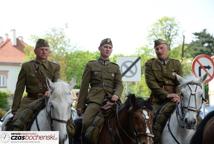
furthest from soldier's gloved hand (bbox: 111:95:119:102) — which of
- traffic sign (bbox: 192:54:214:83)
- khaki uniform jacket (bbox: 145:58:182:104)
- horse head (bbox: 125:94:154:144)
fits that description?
traffic sign (bbox: 192:54:214:83)

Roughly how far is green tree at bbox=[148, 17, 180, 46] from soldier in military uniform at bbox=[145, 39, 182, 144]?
55.6 meters

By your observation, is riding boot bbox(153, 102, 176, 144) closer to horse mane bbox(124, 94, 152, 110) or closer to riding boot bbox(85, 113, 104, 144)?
riding boot bbox(85, 113, 104, 144)

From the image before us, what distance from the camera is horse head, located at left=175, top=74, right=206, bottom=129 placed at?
34.9 ft

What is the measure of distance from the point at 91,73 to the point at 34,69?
122cm

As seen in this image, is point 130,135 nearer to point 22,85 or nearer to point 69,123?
point 69,123

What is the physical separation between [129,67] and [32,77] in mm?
4469

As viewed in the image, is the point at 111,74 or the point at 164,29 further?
the point at 164,29

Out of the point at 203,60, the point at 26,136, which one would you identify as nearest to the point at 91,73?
the point at 26,136

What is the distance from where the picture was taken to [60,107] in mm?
9883

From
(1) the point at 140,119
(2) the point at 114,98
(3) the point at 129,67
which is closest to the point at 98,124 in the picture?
(2) the point at 114,98

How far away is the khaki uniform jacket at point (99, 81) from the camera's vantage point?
1155cm

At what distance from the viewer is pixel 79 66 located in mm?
90500

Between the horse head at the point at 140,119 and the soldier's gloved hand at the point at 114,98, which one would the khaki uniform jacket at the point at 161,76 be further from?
the horse head at the point at 140,119

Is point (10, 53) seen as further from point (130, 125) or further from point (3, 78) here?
point (130, 125)
